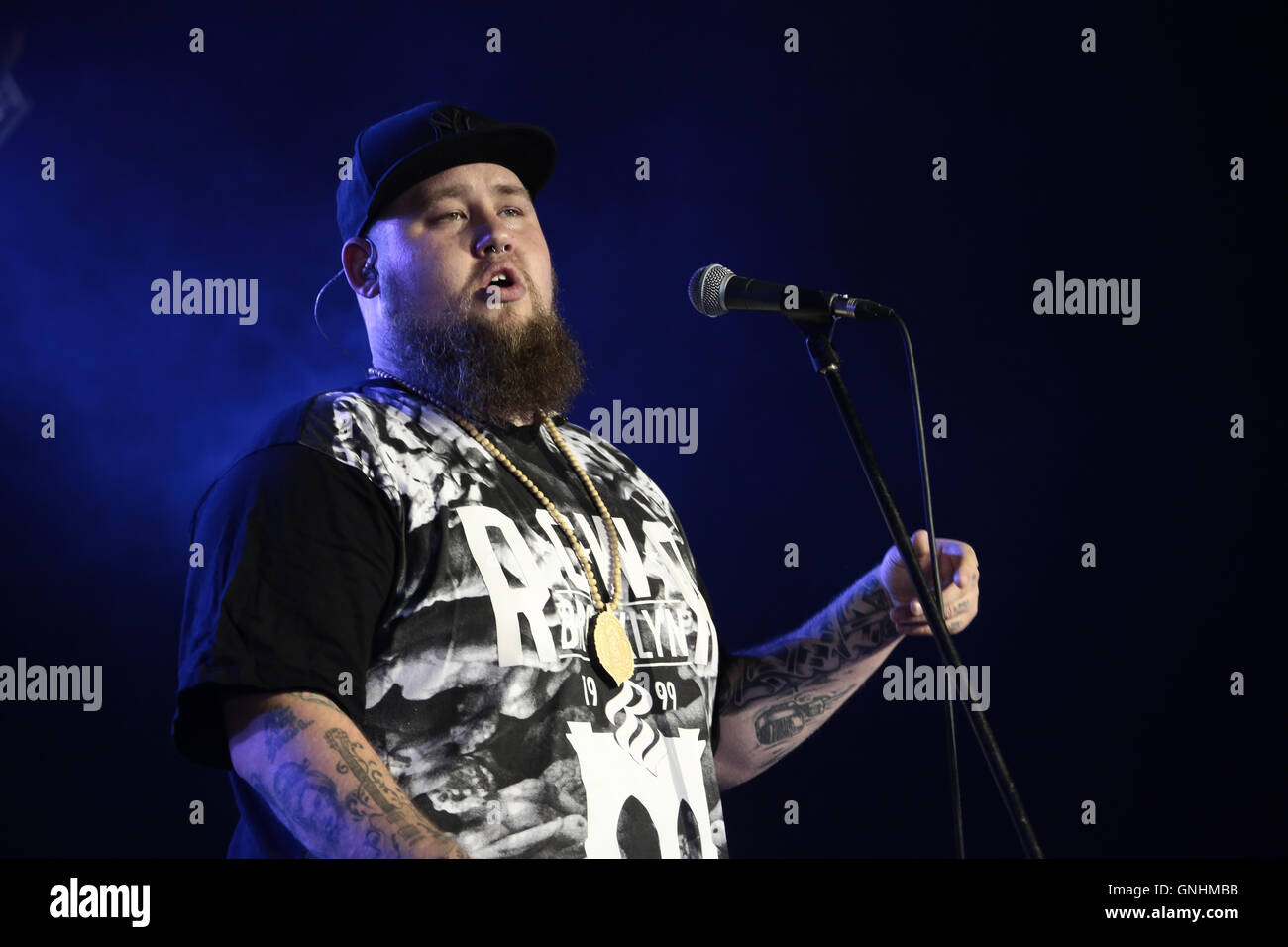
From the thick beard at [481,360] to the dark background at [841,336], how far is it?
1356mm

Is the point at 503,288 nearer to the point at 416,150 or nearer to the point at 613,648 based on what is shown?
the point at 416,150

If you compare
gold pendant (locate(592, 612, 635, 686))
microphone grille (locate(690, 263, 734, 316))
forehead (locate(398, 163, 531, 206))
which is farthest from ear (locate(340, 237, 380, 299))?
gold pendant (locate(592, 612, 635, 686))

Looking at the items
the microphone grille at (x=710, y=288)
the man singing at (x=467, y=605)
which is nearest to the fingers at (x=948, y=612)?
the man singing at (x=467, y=605)

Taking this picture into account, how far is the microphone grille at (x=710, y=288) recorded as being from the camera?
200 centimetres

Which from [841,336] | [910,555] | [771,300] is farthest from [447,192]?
[841,336]

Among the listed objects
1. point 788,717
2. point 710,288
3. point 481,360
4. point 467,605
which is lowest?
point 788,717

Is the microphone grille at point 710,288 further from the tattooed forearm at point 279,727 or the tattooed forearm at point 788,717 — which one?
the tattooed forearm at point 279,727

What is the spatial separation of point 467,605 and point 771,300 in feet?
2.27

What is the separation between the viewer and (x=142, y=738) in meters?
3.30

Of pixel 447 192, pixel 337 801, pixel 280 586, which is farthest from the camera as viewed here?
pixel 447 192

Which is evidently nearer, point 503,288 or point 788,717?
point 503,288

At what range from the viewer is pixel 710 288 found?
2006 mm

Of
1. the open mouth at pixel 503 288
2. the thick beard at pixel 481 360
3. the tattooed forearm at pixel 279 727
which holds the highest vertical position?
the open mouth at pixel 503 288
